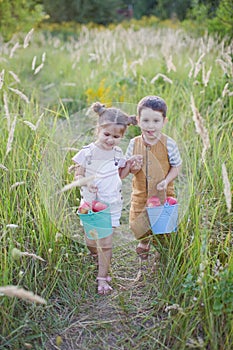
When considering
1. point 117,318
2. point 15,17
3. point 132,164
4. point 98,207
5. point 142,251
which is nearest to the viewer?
point 117,318

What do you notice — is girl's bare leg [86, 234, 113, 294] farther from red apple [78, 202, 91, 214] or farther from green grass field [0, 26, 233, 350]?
red apple [78, 202, 91, 214]

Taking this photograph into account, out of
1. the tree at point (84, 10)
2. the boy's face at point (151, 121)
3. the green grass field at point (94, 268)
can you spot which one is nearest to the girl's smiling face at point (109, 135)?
the boy's face at point (151, 121)

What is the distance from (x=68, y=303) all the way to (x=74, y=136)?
4.93 ft

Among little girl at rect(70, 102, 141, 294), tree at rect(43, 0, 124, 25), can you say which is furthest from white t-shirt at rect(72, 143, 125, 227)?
tree at rect(43, 0, 124, 25)

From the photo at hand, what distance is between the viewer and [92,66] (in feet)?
20.0

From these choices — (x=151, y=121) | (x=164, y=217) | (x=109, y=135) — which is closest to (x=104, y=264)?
(x=164, y=217)

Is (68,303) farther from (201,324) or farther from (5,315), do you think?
(201,324)

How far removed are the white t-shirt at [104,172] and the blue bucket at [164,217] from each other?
0.18 m

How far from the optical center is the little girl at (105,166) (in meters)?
2.35

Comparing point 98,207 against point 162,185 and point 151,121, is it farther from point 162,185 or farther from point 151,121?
point 151,121

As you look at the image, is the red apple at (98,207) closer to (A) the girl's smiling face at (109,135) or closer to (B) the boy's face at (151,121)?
(A) the girl's smiling face at (109,135)

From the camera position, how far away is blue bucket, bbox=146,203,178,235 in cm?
240

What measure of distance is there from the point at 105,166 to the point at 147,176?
0.82 feet

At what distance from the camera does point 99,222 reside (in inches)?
91.3
